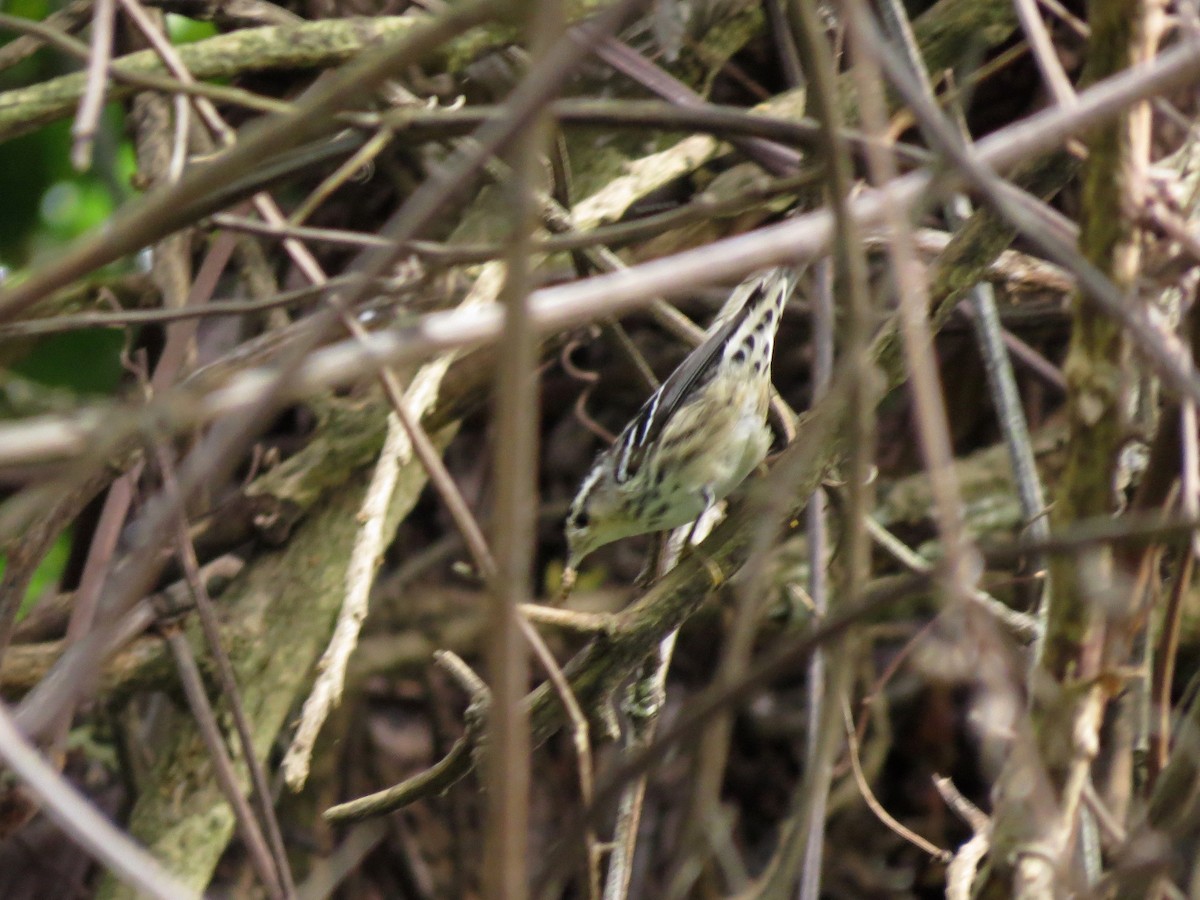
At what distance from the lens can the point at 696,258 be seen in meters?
1.01

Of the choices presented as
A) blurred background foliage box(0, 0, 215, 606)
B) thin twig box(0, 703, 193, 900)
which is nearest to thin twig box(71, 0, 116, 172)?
thin twig box(0, 703, 193, 900)

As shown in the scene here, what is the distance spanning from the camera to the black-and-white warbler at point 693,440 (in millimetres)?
2904

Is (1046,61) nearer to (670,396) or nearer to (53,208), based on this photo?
(670,396)

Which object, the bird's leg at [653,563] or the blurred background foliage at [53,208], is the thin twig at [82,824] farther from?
the blurred background foliage at [53,208]

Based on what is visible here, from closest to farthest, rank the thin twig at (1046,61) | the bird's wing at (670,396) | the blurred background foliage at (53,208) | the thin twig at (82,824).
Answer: the thin twig at (82,824), the thin twig at (1046,61), the bird's wing at (670,396), the blurred background foliage at (53,208)

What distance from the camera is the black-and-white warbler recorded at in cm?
290

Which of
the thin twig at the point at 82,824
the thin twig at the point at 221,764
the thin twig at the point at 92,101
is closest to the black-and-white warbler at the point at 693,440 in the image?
the thin twig at the point at 221,764

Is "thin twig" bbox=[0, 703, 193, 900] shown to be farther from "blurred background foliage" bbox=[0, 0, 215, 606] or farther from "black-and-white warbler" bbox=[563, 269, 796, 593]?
"blurred background foliage" bbox=[0, 0, 215, 606]

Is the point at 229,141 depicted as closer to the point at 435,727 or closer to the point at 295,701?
the point at 295,701

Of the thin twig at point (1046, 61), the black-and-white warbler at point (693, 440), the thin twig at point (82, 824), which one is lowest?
the black-and-white warbler at point (693, 440)

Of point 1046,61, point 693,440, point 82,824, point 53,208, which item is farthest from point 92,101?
point 53,208

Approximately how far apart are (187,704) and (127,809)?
74 centimetres

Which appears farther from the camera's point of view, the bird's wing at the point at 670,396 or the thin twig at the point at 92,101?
the bird's wing at the point at 670,396

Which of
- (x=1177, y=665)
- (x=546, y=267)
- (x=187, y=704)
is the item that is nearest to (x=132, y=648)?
(x=187, y=704)
